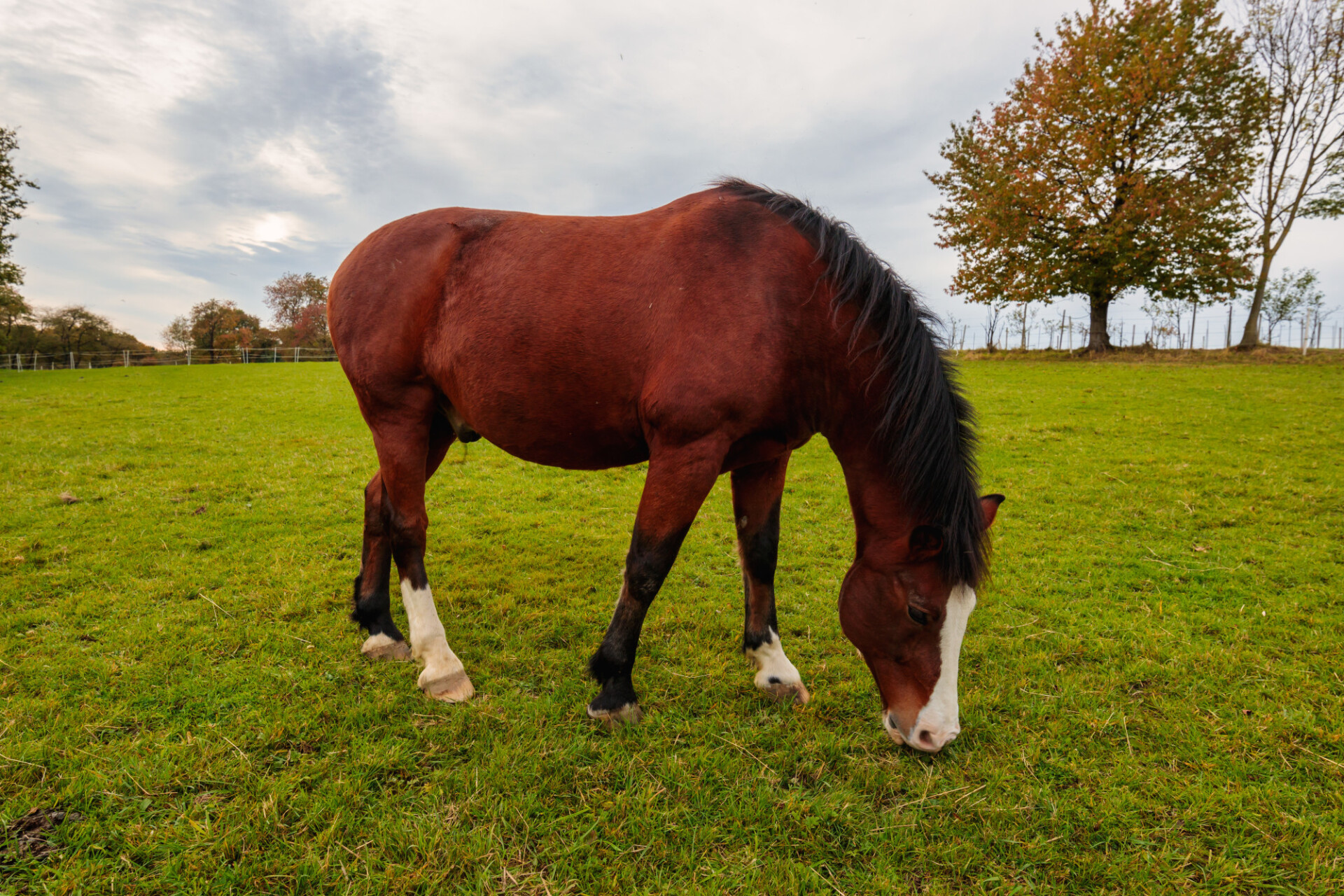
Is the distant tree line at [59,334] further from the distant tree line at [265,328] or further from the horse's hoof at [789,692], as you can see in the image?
the horse's hoof at [789,692]

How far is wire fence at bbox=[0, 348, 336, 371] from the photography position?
42562 millimetres

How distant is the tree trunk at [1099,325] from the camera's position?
23.4 metres

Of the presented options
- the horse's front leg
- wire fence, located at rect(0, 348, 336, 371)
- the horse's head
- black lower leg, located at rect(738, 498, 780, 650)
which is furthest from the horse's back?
wire fence, located at rect(0, 348, 336, 371)

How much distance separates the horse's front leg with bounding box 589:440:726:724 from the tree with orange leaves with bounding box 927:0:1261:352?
24.2m

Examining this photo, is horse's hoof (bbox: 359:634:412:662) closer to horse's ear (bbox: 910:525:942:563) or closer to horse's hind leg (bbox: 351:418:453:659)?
horse's hind leg (bbox: 351:418:453:659)

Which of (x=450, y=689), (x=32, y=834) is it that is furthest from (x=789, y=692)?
(x=32, y=834)

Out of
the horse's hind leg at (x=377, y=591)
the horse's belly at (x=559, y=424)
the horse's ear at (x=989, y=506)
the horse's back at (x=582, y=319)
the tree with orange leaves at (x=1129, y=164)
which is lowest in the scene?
the horse's hind leg at (x=377, y=591)

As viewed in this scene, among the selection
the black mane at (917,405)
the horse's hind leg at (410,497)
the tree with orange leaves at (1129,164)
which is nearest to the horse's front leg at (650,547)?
the black mane at (917,405)

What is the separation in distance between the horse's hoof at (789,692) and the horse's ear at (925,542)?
3.48 ft

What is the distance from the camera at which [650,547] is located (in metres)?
2.92

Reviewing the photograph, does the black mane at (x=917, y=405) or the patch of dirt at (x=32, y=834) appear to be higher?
the black mane at (x=917, y=405)

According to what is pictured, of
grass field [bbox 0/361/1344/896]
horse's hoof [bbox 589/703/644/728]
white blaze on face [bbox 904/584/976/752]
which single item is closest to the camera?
grass field [bbox 0/361/1344/896]

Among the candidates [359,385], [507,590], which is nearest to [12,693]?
[359,385]

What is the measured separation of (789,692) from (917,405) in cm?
168
